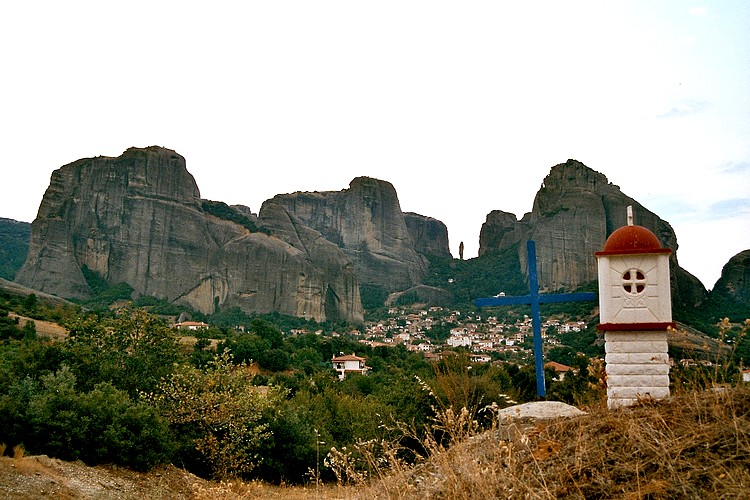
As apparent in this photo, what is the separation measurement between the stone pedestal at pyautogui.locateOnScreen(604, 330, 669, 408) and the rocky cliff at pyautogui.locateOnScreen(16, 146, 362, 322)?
86.9 metres

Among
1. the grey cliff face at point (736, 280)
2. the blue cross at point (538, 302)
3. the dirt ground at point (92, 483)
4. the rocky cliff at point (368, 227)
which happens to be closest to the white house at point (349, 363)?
the dirt ground at point (92, 483)

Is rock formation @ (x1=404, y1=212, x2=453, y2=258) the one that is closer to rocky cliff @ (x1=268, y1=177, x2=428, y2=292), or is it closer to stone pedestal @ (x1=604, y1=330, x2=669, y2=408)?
rocky cliff @ (x1=268, y1=177, x2=428, y2=292)

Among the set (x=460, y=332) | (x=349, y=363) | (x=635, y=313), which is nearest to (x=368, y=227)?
(x=460, y=332)

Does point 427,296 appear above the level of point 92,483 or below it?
above

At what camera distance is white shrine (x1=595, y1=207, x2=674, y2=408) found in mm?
6387

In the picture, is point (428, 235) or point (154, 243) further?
point (428, 235)

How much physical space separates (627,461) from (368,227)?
411ft

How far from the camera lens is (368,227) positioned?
128625mm

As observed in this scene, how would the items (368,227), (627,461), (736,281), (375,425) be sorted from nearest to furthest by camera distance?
(627,461) < (375,425) < (736,281) < (368,227)

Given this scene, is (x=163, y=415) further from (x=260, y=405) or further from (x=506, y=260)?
(x=506, y=260)

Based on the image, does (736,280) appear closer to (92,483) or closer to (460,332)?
(460,332)

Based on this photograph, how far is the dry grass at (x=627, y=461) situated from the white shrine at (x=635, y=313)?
2.15 m

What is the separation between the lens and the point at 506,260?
120 m

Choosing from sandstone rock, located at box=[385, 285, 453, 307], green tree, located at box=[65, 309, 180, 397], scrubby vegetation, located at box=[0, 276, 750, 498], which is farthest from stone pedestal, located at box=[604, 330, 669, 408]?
sandstone rock, located at box=[385, 285, 453, 307]
